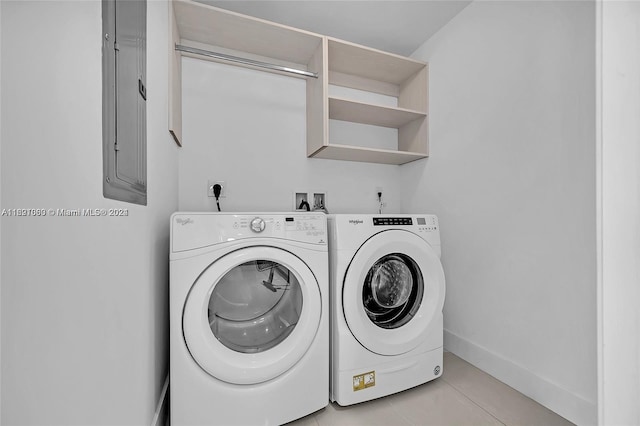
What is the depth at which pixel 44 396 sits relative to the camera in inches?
22.1

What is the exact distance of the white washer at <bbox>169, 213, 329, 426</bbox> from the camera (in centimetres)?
109

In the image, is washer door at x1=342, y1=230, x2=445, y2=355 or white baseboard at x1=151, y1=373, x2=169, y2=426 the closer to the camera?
white baseboard at x1=151, y1=373, x2=169, y2=426

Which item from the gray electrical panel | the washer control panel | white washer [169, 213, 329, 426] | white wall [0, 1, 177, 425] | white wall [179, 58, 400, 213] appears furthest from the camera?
white wall [179, 58, 400, 213]

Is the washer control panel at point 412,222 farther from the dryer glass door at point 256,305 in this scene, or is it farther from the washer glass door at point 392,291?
the dryer glass door at point 256,305

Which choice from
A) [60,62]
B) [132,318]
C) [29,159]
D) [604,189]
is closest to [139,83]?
[60,62]

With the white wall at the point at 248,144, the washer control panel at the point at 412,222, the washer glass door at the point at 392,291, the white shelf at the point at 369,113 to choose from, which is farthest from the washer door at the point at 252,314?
the white shelf at the point at 369,113

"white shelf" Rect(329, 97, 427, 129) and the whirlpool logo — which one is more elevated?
"white shelf" Rect(329, 97, 427, 129)

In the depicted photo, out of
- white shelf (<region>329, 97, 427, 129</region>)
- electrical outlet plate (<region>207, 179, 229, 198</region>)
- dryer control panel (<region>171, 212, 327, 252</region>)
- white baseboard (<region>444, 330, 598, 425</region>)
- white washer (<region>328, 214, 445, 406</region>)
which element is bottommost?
white baseboard (<region>444, 330, 598, 425</region>)

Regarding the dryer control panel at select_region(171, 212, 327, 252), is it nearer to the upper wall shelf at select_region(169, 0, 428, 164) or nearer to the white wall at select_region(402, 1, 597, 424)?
the upper wall shelf at select_region(169, 0, 428, 164)

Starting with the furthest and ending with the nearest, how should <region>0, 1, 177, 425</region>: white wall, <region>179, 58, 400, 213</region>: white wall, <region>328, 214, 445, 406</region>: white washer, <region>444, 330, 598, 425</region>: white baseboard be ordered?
<region>179, 58, 400, 213</region>: white wall, <region>328, 214, 445, 406</region>: white washer, <region>444, 330, 598, 425</region>: white baseboard, <region>0, 1, 177, 425</region>: white wall

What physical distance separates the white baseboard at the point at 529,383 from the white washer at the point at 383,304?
33 cm

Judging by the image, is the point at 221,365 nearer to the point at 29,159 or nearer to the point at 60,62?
the point at 29,159

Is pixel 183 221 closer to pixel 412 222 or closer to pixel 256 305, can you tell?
pixel 256 305

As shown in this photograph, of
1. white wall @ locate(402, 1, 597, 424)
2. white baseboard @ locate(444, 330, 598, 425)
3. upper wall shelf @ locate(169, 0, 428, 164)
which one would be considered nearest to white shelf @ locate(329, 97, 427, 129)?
upper wall shelf @ locate(169, 0, 428, 164)
